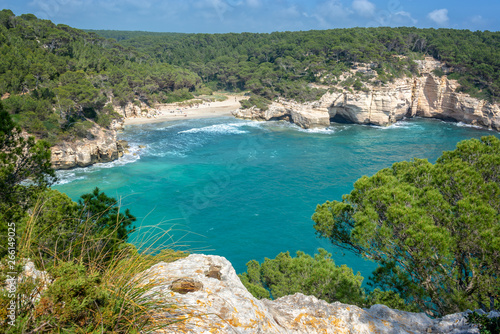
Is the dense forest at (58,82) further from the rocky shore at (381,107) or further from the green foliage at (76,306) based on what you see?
the green foliage at (76,306)

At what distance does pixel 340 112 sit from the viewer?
159ft

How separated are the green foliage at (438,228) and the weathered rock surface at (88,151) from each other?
27089mm

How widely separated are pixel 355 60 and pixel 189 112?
31205 millimetres

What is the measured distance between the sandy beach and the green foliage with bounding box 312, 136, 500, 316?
1767 inches

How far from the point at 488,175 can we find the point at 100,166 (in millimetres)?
30355

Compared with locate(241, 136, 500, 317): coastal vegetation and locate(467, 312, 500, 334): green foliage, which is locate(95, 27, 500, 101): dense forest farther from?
locate(467, 312, 500, 334): green foliage

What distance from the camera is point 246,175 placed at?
28.4 m

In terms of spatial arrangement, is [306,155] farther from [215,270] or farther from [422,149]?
[215,270]

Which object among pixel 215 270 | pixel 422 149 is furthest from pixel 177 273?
pixel 422 149

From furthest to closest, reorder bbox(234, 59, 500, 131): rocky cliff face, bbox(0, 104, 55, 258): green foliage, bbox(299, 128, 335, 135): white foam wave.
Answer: bbox(234, 59, 500, 131): rocky cliff face
bbox(299, 128, 335, 135): white foam wave
bbox(0, 104, 55, 258): green foliage

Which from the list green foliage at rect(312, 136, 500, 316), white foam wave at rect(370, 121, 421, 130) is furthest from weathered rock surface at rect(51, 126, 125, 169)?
white foam wave at rect(370, 121, 421, 130)

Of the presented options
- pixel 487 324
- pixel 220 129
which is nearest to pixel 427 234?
pixel 487 324

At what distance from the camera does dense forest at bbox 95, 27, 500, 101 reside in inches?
1810

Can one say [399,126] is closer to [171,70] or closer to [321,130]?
[321,130]
